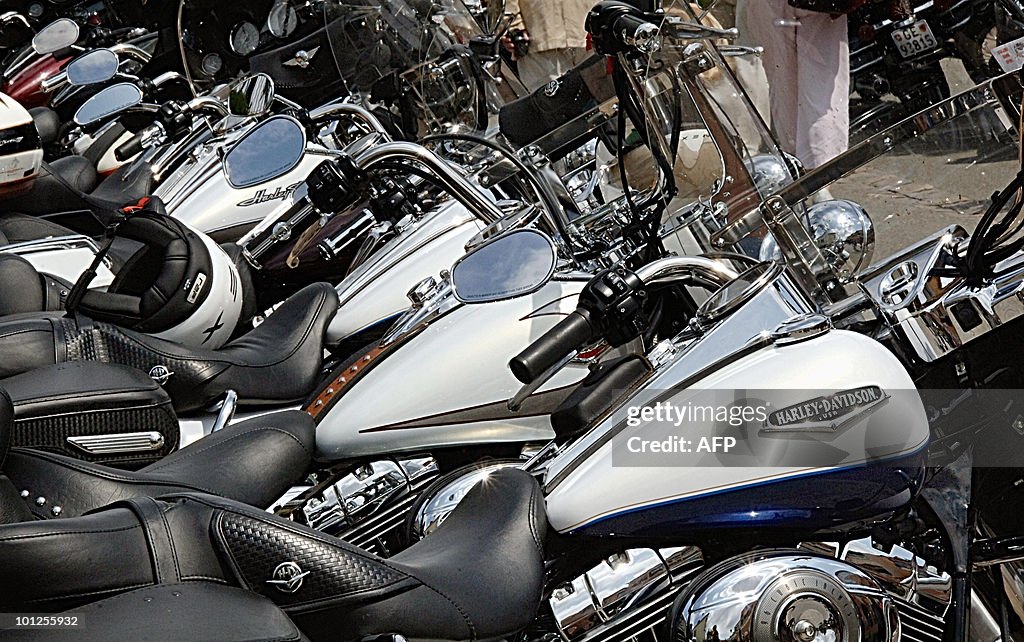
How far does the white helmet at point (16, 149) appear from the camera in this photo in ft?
10.5

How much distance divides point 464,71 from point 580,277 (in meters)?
1.17

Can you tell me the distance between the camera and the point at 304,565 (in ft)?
4.75

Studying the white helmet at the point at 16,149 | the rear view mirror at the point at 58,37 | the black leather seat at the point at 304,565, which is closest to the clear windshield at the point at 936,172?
the black leather seat at the point at 304,565

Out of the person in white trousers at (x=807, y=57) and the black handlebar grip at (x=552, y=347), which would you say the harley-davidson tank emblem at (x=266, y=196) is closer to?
the person in white trousers at (x=807, y=57)

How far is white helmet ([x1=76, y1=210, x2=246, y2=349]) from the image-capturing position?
2584mm

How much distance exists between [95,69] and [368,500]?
3.09m

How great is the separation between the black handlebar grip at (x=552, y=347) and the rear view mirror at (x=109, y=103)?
3137 millimetres

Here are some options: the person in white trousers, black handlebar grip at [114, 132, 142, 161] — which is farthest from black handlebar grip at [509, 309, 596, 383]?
black handlebar grip at [114, 132, 142, 161]

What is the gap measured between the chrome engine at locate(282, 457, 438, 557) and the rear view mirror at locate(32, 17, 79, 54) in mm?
3814

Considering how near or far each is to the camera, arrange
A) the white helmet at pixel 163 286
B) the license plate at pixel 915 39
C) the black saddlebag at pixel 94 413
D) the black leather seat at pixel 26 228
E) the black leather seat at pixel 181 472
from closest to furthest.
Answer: the black leather seat at pixel 181 472 → the black saddlebag at pixel 94 413 → the white helmet at pixel 163 286 → the black leather seat at pixel 26 228 → the license plate at pixel 915 39

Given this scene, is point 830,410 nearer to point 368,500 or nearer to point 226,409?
point 368,500

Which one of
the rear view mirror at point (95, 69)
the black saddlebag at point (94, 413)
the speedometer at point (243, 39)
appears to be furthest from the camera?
the speedometer at point (243, 39)

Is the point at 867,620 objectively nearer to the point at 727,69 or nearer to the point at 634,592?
the point at 634,592

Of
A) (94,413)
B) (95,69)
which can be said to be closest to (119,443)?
(94,413)
